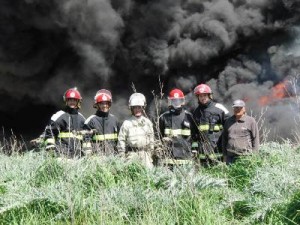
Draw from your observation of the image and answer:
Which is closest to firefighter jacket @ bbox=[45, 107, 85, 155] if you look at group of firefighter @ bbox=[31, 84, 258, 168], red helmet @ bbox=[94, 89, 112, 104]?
group of firefighter @ bbox=[31, 84, 258, 168]

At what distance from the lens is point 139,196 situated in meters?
4.41

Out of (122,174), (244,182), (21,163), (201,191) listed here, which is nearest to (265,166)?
(244,182)

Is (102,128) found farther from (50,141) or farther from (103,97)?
(50,141)

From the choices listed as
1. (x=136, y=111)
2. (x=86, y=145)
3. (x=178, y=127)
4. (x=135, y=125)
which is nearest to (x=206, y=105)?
(x=178, y=127)

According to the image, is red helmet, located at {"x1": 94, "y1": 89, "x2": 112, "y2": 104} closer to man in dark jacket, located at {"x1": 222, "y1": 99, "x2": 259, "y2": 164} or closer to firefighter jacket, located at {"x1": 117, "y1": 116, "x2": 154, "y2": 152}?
firefighter jacket, located at {"x1": 117, "y1": 116, "x2": 154, "y2": 152}

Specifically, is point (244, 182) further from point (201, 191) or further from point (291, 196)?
point (291, 196)

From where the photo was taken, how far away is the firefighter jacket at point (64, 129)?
7.69 metres

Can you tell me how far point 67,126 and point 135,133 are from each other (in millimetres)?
1472

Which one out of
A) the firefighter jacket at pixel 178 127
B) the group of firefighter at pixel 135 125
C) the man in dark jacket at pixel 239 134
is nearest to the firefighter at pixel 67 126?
the group of firefighter at pixel 135 125

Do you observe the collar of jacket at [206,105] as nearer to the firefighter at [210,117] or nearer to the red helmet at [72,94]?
the firefighter at [210,117]

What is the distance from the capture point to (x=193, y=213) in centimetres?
395

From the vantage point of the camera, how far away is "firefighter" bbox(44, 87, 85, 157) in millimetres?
7664

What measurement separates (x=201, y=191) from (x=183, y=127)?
3209mm

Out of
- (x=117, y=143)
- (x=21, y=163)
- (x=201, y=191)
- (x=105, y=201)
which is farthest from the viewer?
(x=117, y=143)
